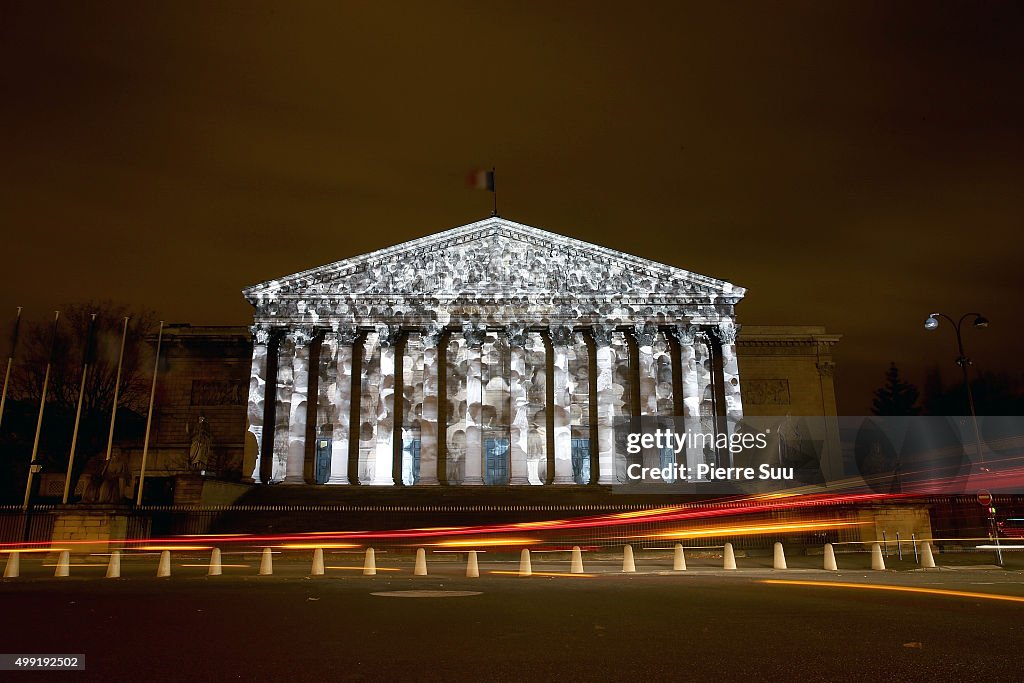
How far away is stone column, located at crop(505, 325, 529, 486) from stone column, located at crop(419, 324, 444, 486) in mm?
4172

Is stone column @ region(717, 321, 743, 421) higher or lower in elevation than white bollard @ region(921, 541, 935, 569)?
higher

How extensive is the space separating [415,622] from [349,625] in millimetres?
756

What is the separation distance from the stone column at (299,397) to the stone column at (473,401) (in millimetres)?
A: 9129

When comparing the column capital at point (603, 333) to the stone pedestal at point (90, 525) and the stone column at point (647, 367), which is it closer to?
the stone column at point (647, 367)

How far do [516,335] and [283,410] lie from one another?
13852 mm

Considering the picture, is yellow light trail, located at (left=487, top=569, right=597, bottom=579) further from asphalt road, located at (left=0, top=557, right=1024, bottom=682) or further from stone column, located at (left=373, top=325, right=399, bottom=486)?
stone column, located at (left=373, top=325, right=399, bottom=486)

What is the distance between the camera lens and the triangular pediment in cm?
4972

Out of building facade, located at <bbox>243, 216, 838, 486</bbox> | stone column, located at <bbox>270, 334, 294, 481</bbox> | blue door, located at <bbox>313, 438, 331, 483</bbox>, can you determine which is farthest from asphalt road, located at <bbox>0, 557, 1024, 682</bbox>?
blue door, located at <bbox>313, 438, 331, 483</bbox>

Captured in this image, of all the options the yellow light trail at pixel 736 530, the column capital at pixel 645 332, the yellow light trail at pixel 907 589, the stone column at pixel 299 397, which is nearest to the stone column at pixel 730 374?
the column capital at pixel 645 332

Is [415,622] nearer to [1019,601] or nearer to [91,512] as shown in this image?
[1019,601]

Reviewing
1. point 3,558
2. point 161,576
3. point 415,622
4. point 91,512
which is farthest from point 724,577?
point 3,558

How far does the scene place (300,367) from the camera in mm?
50469

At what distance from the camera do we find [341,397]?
50000 mm

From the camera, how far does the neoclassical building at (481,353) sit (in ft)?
163
